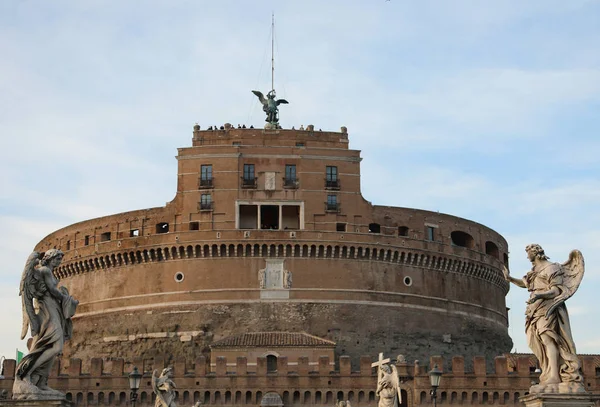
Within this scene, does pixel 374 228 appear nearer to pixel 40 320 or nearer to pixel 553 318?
pixel 553 318

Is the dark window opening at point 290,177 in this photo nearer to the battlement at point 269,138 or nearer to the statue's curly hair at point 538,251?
the battlement at point 269,138

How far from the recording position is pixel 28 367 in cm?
1184

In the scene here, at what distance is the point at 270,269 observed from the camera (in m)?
59.6

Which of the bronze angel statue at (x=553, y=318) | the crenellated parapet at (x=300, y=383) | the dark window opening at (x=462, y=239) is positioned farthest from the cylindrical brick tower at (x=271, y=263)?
the bronze angel statue at (x=553, y=318)

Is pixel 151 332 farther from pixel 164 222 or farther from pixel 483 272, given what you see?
pixel 483 272

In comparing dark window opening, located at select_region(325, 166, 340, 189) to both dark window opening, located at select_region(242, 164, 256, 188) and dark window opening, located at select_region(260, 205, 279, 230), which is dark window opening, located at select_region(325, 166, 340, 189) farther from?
dark window opening, located at select_region(242, 164, 256, 188)

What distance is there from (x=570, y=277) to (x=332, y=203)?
161ft

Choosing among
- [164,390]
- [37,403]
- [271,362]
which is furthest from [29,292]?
[271,362]

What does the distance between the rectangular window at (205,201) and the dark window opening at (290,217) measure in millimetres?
4107

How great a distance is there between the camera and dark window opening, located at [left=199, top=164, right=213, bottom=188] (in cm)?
6088

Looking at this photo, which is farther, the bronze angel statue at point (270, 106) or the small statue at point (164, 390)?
the bronze angel statue at point (270, 106)

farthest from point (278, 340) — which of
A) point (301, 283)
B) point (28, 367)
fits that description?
point (28, 367)

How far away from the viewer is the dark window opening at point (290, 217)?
6116cm

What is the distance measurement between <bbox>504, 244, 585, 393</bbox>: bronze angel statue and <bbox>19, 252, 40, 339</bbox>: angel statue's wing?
17.8 ft
